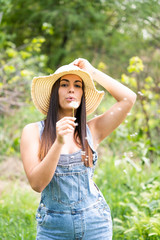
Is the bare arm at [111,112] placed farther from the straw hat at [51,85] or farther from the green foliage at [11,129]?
the green foliage at [11,129]

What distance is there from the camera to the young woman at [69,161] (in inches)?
62.2

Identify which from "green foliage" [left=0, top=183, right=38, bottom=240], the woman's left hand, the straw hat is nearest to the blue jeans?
the straw hat

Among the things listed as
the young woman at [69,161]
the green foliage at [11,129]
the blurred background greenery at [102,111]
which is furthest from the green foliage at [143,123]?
the young woman at [69,161]

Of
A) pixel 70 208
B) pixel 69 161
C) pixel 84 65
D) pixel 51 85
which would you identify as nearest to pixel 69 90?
pixel 51 85

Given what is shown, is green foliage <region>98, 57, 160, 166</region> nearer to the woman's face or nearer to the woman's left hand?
the woman's left hand

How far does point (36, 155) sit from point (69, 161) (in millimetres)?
182

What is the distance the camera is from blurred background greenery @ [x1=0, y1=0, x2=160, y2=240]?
2.83 meters

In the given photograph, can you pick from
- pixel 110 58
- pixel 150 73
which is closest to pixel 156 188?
pixel 150 73

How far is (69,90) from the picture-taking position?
1740 mm

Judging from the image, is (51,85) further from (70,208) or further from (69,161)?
(70,208)

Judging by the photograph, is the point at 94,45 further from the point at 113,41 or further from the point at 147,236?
the point at 147,236

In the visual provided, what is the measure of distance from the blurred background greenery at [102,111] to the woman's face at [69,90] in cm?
39

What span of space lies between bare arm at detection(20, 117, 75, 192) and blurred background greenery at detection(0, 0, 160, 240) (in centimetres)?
55

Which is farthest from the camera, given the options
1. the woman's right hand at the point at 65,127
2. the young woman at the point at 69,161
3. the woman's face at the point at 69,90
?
the woman's face at the point at 69,90
